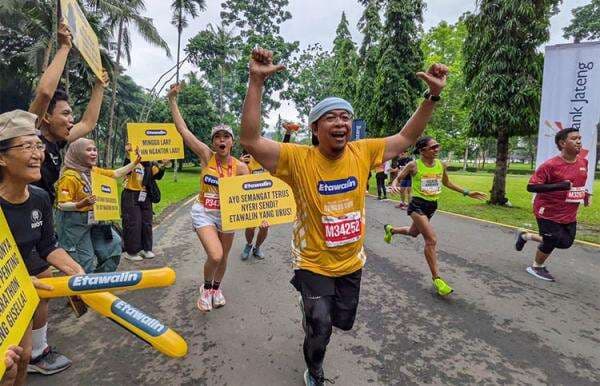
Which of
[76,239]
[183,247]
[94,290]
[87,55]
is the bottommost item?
[183,247]

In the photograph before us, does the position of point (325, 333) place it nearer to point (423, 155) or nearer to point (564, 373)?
point (564, 373)

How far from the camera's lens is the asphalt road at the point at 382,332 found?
2.83 m

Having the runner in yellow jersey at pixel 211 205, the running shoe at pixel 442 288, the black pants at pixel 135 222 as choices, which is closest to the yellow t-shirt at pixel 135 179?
the black pants at pixel 135 222

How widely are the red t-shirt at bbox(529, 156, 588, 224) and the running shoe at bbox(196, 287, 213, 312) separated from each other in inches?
189

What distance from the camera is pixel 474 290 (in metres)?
4.71

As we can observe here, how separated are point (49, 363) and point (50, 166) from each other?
1.68m

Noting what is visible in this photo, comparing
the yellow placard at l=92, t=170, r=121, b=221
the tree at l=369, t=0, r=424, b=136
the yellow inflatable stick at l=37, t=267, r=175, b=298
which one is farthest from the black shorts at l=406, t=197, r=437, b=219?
the tree at l=369, t=0, r=424, b=136

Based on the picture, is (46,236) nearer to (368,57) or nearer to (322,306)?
(322,306)

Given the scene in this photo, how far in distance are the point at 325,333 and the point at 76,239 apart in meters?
3.06

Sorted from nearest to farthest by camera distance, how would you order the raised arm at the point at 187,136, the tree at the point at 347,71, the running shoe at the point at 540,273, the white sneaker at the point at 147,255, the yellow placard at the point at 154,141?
the raised arm at the point at 187,136, the running shoe at the point at 540,273, the yellow placard at the point at 154,141, the white sneaker at the point at 147,255, the tree at the point at 347,71

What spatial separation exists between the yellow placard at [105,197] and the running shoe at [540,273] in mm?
6138

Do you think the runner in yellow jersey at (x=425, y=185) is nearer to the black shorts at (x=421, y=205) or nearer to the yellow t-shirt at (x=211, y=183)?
the black shorts at (x=421, y=205)

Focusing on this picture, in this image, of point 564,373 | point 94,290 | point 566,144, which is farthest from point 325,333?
point 566,144

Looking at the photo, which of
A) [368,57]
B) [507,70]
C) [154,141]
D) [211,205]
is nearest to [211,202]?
[211,205]
